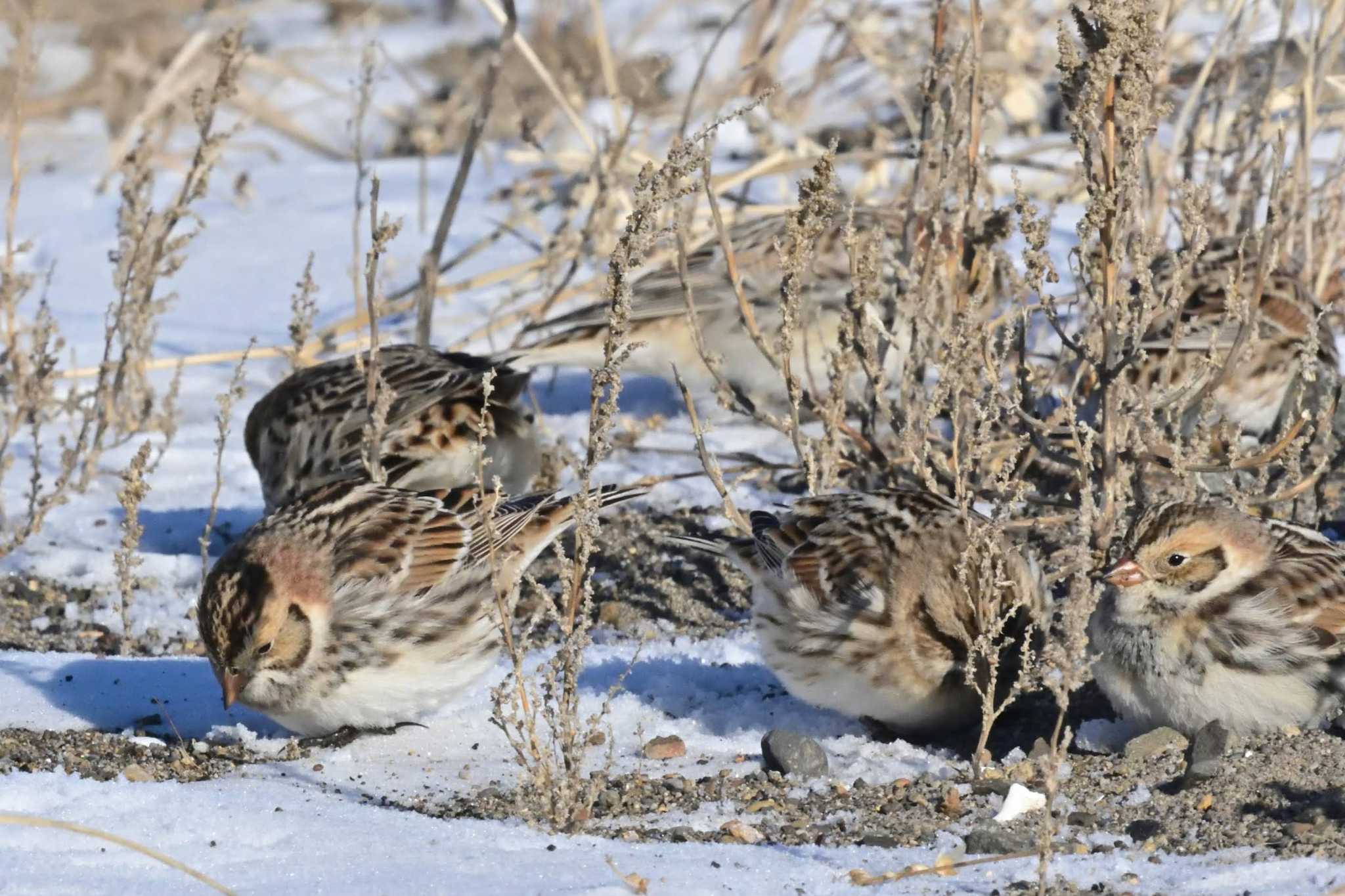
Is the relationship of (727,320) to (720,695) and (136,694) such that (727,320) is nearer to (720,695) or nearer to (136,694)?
(720,695)

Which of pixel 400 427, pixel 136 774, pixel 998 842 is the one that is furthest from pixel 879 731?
pixel 400 427

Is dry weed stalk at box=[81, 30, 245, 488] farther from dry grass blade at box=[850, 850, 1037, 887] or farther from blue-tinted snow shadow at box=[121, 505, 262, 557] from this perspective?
dry grass blade at box=[850, 850, 1037, 887]

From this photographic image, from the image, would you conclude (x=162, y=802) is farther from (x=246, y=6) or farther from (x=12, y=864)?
(x=246, y=6)

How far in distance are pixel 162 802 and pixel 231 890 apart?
0.56 metres

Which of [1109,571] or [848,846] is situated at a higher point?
[1109,571]

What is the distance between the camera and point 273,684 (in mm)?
4727

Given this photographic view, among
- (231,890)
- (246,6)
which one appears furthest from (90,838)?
(246,6)

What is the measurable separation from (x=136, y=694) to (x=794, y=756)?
182cm

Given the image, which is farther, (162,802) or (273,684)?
(273,684)

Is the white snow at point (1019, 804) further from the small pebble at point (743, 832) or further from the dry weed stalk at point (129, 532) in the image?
the dry weed stalk at point (129, 532)

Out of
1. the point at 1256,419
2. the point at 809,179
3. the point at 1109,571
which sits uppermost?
the point at 809,179

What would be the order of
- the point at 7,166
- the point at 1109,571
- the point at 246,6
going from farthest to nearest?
the point at 246,6, the point at 7,166, the point at 1109,571

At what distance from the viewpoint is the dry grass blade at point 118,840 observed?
3.38m

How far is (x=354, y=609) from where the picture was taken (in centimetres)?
490
